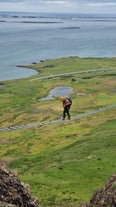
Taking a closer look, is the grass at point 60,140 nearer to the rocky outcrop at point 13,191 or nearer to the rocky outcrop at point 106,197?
the rocky outcrop at point 106,197

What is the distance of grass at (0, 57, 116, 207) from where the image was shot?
134 ft

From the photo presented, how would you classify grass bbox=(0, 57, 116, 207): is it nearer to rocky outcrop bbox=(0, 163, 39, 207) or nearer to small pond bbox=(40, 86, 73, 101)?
small pond bbox=(40, 86, 73, 101)

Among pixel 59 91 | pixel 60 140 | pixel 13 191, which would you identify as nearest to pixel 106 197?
pixel 13 191

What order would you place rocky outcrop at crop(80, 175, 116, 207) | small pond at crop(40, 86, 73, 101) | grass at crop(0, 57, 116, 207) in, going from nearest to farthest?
rocky outcrop at crop(80, 175, 116, 207) < grass at crop(0, 57, 116, 207) < small pond at crop(40, 86, 73, 101)

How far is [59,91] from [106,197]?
92.4 m

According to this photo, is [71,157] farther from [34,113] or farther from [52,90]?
[52,90]

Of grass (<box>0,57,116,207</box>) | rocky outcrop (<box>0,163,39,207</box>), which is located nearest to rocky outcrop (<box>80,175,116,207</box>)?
rocky outcrop (<box>0,163,39,207</box>)

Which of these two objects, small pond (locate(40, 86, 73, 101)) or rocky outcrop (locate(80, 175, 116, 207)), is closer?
rocky outcrop (locate(80, 175, 116, 207))

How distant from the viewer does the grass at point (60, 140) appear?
40.9 m

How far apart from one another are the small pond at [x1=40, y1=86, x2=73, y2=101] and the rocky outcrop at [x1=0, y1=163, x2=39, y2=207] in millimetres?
82014

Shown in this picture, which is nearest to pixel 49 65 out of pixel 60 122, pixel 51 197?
pixel 60 122

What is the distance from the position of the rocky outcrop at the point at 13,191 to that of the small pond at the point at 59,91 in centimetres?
8201

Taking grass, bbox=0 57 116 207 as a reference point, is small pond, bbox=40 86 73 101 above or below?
above

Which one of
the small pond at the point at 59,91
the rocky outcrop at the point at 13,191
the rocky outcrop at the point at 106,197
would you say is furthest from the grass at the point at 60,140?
the rocky outcrop at the point at 13,191
